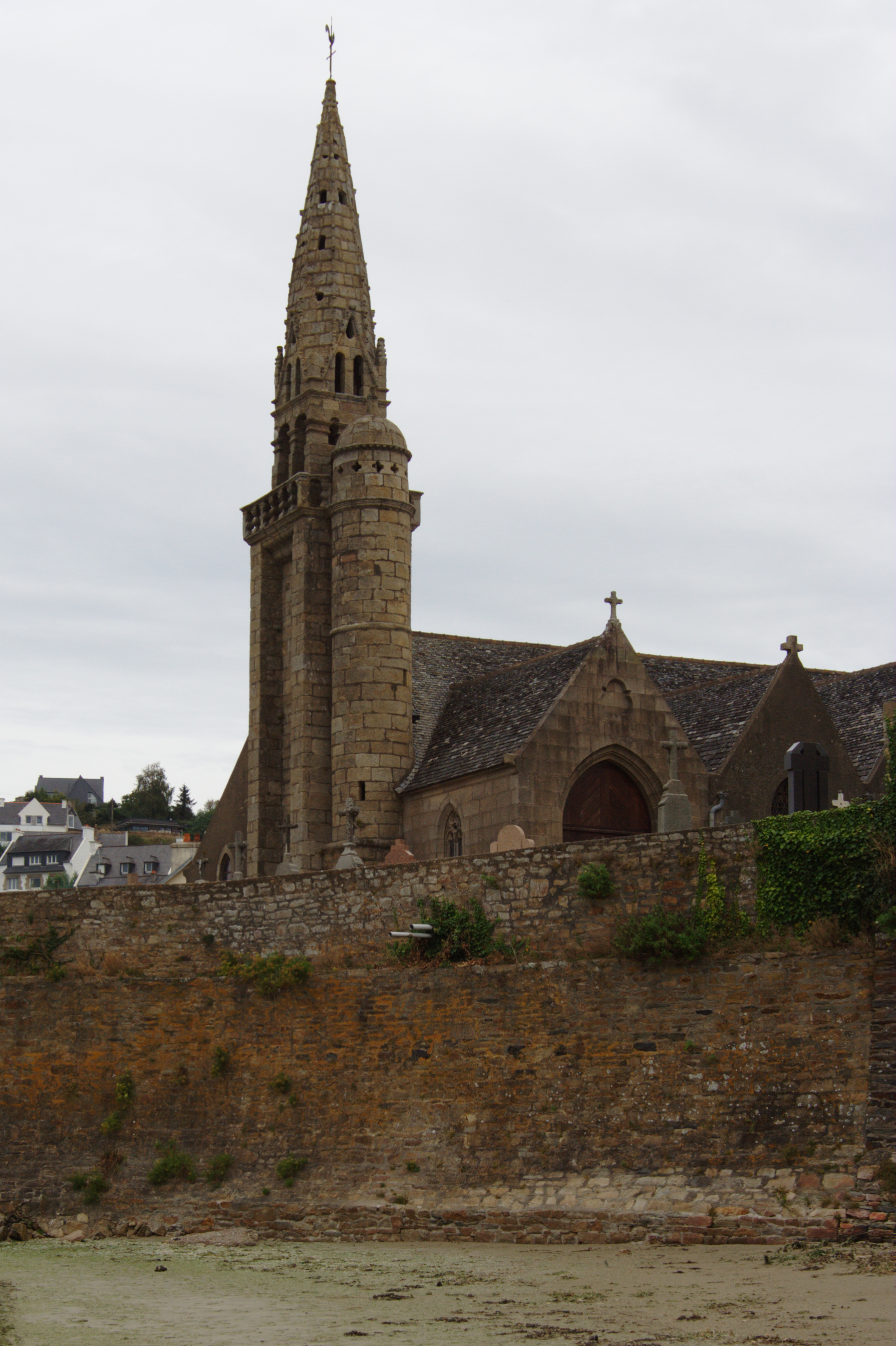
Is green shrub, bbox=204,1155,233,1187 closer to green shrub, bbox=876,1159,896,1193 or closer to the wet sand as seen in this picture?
the wet sand

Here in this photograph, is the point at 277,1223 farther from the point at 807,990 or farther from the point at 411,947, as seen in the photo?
the point at 807,990

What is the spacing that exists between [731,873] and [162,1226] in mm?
8864

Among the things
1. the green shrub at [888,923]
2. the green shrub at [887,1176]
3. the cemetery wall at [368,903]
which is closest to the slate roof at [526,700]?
the cemetery wall at [368,903]

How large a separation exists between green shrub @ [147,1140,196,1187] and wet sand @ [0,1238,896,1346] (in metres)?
2.49

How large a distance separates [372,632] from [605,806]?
568cm

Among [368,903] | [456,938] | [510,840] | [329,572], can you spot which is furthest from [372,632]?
[456,938]

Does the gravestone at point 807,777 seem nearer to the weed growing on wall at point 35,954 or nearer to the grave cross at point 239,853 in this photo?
the weed growing on wall at point 35,954

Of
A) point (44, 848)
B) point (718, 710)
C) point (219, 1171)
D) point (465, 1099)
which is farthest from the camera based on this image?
point (44, 848)

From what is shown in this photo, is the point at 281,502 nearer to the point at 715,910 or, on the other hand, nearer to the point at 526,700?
the point at 526,700

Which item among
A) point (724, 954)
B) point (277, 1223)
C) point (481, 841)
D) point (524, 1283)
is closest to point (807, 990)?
point (724, 954)

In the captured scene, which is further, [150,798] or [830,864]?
[150,798]

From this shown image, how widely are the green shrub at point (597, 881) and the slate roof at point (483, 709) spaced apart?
7.94 m

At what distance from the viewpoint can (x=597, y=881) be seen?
2161cm

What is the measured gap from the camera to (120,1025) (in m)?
24.5
